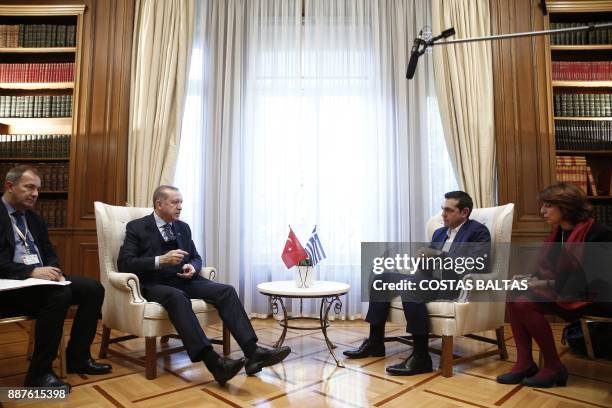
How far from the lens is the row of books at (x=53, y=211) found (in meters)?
3.87

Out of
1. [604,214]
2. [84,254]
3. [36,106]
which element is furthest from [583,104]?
[36,106]

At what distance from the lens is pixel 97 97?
12.8 feet

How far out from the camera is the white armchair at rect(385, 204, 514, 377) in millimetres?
2391

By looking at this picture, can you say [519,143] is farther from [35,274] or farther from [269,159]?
[35,274]

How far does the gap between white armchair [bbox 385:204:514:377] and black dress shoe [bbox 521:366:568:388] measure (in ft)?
1.22

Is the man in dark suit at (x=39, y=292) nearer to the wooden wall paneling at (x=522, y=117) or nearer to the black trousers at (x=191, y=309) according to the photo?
the black trousers at (x=191, y=309)

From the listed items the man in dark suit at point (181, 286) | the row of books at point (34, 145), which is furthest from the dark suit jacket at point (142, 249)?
the row of books at point (34, 145)

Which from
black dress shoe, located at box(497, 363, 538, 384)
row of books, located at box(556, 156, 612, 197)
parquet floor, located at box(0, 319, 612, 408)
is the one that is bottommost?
parquet floor, located at box(0, 319, 612, 408)

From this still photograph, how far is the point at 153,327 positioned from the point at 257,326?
1.41m

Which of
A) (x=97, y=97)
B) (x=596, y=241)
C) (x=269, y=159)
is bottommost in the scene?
(x=596, y=241)

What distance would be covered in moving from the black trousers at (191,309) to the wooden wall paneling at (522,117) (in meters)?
2.55

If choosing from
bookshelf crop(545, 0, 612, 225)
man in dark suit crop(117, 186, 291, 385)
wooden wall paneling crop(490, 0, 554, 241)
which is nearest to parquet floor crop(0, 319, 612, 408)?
man in dark suit crop(117, 186, 291, 385)

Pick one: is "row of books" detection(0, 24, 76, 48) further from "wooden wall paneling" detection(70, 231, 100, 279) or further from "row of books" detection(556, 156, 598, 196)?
"row of books" detection(556, 156, 598, 196)

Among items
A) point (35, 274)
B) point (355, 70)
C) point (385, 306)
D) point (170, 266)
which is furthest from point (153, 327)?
point (355, 70)
